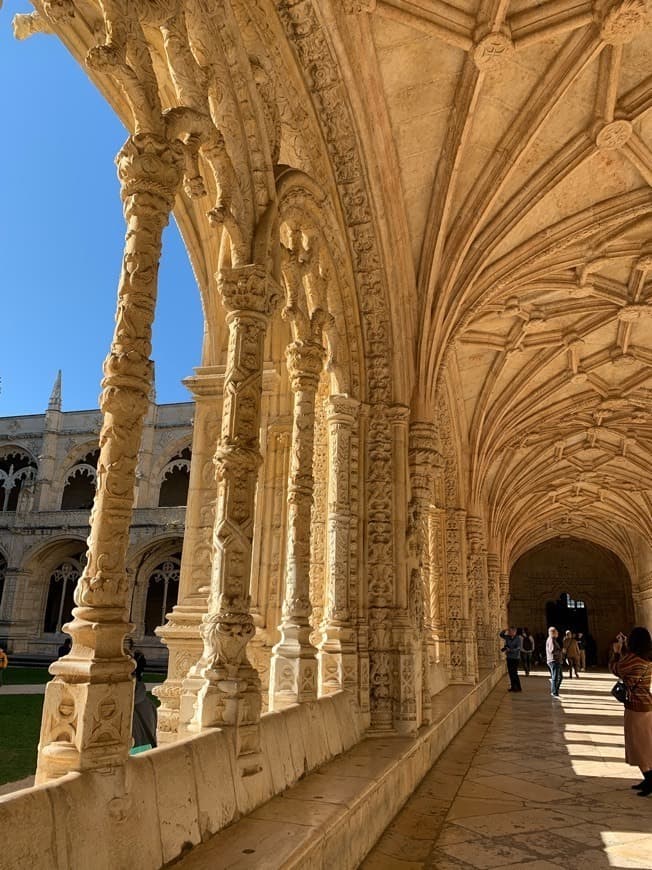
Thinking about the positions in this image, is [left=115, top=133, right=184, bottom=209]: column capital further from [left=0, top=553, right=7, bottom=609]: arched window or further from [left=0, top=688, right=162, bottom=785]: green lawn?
[left=0, top=553, right=7, bottom=609]: arched window

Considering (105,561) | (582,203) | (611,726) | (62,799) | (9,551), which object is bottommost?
(611,726)

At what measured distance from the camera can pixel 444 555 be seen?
496 inches

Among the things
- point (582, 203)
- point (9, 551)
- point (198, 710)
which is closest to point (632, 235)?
point (582, 203)

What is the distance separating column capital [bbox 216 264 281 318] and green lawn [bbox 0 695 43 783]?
14.3 feet

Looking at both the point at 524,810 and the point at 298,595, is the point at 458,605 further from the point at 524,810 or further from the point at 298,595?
the point at 298,595

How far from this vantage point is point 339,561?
5852mm

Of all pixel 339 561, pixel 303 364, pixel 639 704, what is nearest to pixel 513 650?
pixel 639 704

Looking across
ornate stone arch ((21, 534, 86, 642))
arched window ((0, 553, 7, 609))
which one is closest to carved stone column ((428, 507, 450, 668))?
ornate stone arch ((21, 534, 86, 642))

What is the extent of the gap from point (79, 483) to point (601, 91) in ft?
89.0

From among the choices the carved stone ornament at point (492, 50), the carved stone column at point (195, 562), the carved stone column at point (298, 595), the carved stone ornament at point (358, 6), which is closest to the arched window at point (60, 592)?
the carved stone column at point (195, 562)

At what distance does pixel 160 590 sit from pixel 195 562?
2252 centimetres

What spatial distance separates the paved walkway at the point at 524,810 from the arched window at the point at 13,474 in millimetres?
26164

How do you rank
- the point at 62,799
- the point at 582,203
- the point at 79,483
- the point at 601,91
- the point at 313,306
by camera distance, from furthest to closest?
the point at 79,483 → the point at 582,203 → the point at 601,91 → the point at 313,306 → the point at 62,799

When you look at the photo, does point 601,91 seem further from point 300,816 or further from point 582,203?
point 300,816
